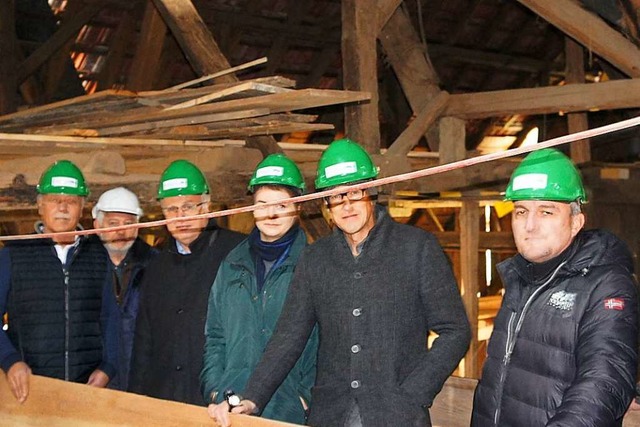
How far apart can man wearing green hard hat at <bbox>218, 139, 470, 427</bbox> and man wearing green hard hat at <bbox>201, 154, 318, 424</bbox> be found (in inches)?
8.7

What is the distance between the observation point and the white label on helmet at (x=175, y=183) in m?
3.76

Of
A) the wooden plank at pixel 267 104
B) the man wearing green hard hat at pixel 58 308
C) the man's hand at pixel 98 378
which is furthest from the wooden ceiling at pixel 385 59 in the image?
the man's hand at pixel 98 378

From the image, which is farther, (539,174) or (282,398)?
(282,398)

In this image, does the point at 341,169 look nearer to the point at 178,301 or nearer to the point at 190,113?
the point at 178,301

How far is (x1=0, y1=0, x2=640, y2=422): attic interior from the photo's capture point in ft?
16.2

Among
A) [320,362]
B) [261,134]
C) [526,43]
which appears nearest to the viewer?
[320,362]

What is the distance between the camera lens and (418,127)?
623 cm

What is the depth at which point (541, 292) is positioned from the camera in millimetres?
2539

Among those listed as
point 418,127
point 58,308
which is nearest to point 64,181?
point 58,308

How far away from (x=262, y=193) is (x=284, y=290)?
33cm

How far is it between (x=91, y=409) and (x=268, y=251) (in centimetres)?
78

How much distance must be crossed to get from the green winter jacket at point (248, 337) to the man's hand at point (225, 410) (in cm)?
28

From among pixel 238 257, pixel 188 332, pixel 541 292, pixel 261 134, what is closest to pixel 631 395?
pixel 541 292

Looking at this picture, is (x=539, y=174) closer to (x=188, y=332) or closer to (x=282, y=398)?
(x=282, y=398)
